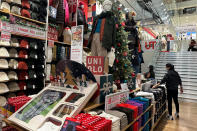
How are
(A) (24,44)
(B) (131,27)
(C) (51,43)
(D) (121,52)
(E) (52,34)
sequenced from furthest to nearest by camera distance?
(B) (131,27), (E) (52,34), (C) (51,43), (D) (121,52), (A) (24,44)

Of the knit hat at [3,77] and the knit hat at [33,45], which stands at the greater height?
the knit hat at [33,45]

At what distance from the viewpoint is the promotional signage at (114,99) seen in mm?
1957

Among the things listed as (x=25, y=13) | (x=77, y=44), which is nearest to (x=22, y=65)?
(x=25, y=13)

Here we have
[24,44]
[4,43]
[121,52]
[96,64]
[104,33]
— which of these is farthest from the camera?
[121,52]

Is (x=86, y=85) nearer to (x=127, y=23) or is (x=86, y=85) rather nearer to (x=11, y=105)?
(x=11, y=105)

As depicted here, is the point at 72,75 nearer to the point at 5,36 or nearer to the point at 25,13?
the point at 5,36

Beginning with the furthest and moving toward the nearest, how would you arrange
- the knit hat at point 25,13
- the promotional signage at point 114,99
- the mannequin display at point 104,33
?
the knit hat at point 25,13, the mannequin display at point 104,33, the promotional signage at point 114,99

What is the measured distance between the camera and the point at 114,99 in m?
2.13

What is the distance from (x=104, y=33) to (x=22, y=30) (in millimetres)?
1906

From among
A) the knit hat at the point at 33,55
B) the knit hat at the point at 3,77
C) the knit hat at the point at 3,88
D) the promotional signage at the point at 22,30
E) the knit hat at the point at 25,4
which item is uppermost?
the knit hat at the point at 25,4

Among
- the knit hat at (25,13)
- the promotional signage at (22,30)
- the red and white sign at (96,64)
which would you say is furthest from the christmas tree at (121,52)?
the knit hat at (25,13)

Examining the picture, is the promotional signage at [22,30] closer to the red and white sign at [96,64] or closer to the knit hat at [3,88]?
the knit hat at [3,88]

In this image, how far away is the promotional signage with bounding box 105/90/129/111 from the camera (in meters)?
1.96

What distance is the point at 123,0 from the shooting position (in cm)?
859
